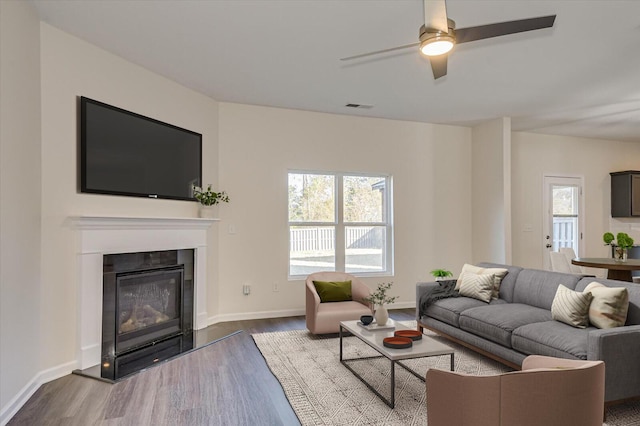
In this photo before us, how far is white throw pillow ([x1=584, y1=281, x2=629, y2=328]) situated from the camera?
2889mm

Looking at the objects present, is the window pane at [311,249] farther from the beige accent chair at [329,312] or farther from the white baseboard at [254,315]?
the beige accent chair at [329,312]

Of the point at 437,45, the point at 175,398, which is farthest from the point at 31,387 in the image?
the point at 437,45

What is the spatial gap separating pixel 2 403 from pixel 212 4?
311cm

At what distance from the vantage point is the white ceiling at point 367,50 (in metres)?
3.05

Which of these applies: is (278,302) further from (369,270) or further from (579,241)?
(579,241)

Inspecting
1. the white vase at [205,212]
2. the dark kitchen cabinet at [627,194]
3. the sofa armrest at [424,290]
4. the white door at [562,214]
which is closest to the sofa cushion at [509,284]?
the sofa armrest at [424,290]

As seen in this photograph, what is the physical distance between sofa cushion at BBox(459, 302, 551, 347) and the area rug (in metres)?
0.31

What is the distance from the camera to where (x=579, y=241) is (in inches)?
287

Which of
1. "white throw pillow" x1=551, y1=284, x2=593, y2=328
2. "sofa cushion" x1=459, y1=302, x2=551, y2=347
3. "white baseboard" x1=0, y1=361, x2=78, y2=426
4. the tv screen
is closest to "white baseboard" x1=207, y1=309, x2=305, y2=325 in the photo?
the tv screen

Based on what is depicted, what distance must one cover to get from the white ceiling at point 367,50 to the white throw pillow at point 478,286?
221 cm

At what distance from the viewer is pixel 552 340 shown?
288cm

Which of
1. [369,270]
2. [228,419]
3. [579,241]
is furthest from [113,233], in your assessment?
[579,241]

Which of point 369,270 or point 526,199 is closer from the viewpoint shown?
point 369,270

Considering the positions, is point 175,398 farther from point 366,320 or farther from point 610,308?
point 610,308
